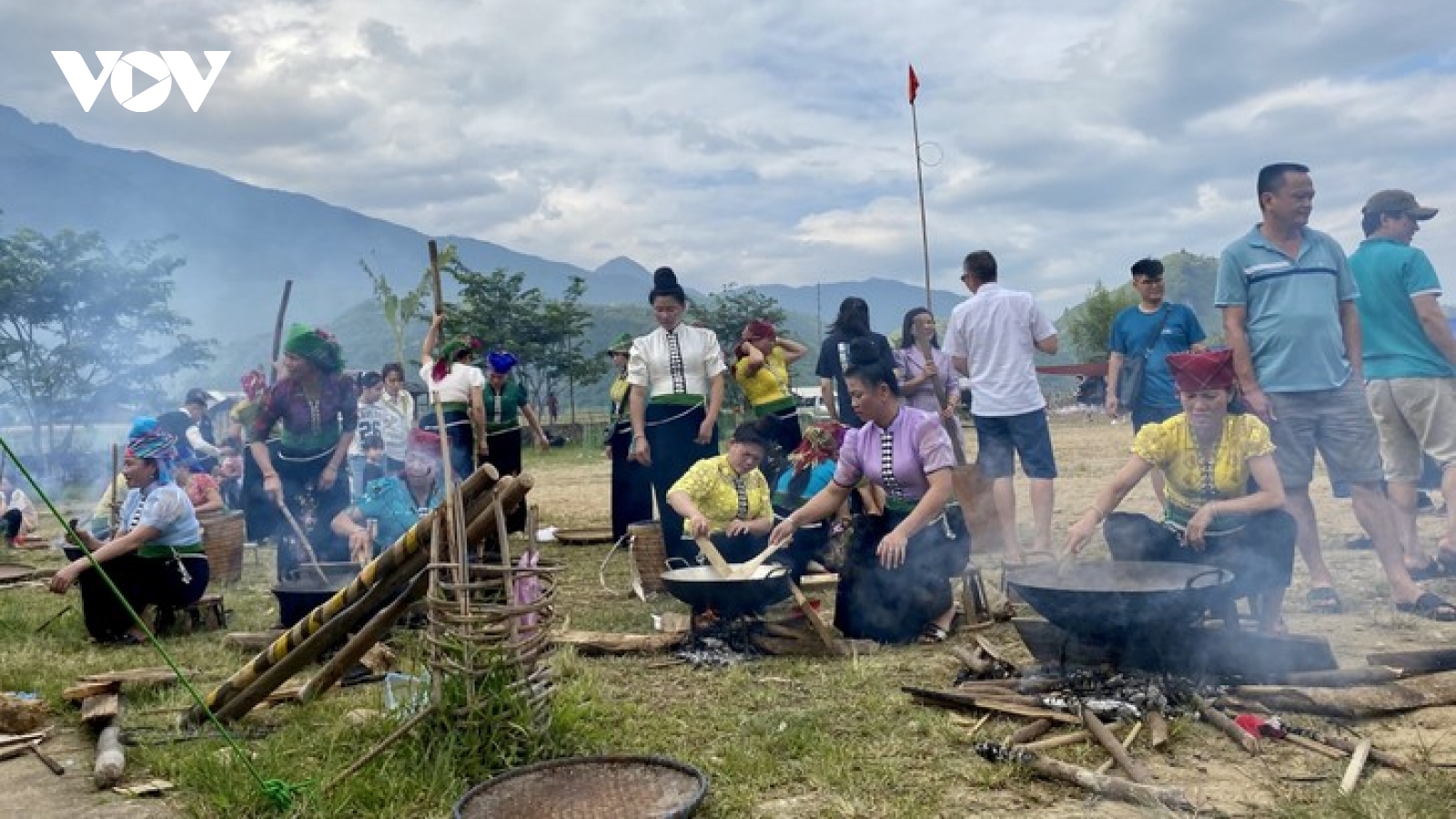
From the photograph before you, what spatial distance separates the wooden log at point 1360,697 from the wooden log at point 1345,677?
0.12 feet

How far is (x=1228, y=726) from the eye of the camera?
140 inches

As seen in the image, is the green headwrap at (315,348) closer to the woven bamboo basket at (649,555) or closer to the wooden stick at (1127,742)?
the woven bamboo basket at (649,555)

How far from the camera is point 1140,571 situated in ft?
15.0

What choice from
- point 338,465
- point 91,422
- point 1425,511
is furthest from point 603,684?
point 91,422

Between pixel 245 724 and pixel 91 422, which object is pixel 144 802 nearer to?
pixel 245 724

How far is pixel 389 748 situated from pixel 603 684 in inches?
50.9

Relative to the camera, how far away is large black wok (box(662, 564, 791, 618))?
4836 millimetres

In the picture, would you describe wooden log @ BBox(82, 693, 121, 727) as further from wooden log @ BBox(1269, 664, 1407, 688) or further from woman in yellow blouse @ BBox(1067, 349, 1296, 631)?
wooden log @ BBox(1269, 664, 1407, 688)

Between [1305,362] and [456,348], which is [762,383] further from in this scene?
[1305,362]

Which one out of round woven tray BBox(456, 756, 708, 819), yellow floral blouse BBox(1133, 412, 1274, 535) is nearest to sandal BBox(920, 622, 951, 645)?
yellow floral blouse BBox(1133, 412, 1274, 535)

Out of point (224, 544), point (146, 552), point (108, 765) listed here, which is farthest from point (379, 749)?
point (224, 544)

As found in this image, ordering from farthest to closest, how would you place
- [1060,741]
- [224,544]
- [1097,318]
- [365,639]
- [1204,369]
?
[1097,318] → [224,544] → [1204,369] → [365,639] → [1060,741]

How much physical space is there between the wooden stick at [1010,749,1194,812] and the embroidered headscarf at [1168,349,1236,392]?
87.0 inches

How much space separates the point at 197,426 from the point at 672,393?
7.87m
